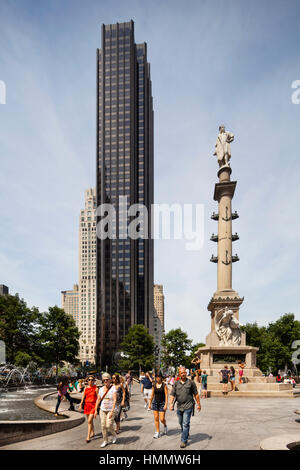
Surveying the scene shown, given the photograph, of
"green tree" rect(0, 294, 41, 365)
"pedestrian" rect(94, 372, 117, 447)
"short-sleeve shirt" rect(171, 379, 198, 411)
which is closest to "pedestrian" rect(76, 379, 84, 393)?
"pedestrian" rect(94, 372, 117, 447)

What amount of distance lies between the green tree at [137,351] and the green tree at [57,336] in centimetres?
1849

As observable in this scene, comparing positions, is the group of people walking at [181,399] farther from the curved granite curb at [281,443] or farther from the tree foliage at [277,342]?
the tree foliage at [277,342]

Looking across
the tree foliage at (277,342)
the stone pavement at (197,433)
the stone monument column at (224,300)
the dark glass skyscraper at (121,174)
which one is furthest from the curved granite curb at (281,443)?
the dark glass skyscraper at (121,174)

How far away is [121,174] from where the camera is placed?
124375mm

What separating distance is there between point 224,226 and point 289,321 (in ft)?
118

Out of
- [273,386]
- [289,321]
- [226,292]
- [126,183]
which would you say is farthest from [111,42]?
[273,386]

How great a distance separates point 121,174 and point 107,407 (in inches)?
4613

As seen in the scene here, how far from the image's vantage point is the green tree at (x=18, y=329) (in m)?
43.3

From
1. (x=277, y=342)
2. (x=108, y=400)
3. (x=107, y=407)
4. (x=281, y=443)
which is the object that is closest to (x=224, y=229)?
(x=108, y=400)

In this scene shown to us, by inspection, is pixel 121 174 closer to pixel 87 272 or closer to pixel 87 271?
pixel 87 271

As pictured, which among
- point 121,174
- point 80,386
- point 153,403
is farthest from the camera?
point 121,174

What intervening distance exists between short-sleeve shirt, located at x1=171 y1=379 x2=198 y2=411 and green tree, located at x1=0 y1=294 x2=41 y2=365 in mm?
35901
